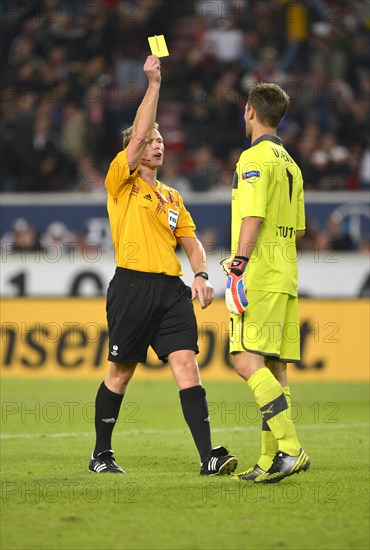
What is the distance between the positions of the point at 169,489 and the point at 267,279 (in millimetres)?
1372

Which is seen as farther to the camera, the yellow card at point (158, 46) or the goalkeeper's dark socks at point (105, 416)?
the goalkeeper's dark socks at point (105, 416)

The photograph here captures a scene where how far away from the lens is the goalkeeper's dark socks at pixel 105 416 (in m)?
7.52

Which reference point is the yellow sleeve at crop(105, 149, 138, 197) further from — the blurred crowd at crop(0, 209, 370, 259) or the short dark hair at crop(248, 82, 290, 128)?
the blurred crowd at crop(0, 209, 370, 259)

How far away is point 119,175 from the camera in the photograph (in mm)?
7289

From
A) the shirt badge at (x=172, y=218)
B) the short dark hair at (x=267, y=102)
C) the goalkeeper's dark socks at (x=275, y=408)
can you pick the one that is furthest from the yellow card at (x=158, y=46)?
the goalkeeper's dark socks at (x=275, y=408)

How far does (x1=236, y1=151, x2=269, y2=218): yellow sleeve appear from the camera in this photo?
6602mm

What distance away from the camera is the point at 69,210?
1781cm

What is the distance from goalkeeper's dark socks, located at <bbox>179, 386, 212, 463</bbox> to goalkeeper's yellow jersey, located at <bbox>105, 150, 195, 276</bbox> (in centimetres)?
82

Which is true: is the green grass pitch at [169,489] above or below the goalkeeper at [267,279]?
below

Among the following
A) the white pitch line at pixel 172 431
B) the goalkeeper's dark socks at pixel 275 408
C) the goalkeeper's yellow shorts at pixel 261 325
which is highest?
the goalkeeper's yellow shorts at pixel 261 325

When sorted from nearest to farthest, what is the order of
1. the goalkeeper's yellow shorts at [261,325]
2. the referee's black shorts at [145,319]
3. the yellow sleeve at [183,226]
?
the goalkeeper's yellow shorts at [261,325], the referee's black shorts at [145,319], the yellow sleeve at [183,226]

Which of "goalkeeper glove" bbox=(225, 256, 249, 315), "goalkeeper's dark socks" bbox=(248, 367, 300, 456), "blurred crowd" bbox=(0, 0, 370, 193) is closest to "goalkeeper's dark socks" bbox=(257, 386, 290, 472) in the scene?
"goalkeeper's dark socks" bbox=(248, 367, 300, 456)

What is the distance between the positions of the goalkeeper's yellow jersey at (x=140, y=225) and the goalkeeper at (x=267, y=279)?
78 cm

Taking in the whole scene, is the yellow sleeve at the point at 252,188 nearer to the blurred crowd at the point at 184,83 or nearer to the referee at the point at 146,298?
the referee at the point at 146,298
